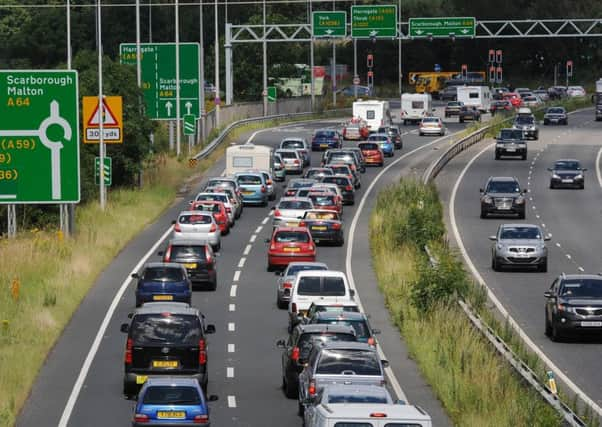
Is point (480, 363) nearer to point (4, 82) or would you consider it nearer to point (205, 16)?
point (4, 82)

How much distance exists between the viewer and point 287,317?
40.2m

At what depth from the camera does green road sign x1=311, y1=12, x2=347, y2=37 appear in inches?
4168

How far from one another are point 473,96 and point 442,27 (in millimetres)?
19028

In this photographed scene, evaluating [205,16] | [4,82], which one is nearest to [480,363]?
[4,82]

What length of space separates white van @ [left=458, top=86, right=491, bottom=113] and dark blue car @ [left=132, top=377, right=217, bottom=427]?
100973 mm

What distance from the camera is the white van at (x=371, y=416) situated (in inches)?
755

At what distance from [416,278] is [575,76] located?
464 feet

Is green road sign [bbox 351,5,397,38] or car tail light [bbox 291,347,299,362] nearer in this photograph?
car tail light [bbox 291,347,299,362]

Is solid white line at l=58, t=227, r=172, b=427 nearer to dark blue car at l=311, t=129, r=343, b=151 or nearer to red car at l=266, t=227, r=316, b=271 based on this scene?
red car at l=266, t=227, r=316, b=271

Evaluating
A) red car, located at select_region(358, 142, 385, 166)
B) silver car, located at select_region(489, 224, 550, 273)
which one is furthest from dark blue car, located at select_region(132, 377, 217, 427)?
red car, located at select_region(358, 142, 385, 166)

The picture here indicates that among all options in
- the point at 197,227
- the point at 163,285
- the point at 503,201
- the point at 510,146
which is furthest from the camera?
the point at 510,146

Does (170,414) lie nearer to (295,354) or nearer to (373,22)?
(295,354)

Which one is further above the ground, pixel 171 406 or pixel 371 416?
pixel 371 416

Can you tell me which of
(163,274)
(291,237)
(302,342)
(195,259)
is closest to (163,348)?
(302,342)
